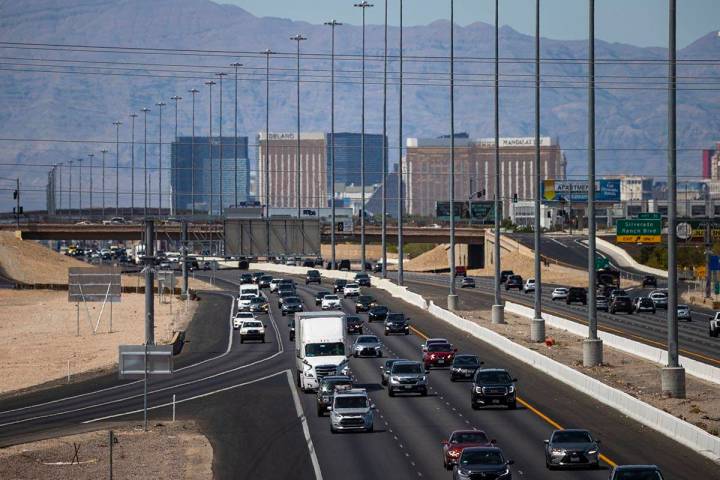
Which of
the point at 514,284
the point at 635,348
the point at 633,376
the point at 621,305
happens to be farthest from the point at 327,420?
the point at 514,284

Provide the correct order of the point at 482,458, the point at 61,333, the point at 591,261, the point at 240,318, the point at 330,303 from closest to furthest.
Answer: the point at 482,458
the point at 591,261
the point at 240,318
the point at 61,333
the point at 330,303

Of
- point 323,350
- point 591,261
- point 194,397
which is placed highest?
point 591,261

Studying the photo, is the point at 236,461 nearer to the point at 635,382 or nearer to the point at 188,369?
the point at 635,382

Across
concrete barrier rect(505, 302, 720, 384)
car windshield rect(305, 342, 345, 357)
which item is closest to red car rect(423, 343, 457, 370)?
car windshield rect(305, 342, 345, 357)

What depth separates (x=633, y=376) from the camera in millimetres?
65750

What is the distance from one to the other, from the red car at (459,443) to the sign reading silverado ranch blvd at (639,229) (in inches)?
3158

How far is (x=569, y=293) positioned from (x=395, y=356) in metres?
48.1

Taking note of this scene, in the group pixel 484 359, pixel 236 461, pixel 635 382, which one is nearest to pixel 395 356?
pixel 484 359

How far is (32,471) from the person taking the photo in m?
45.3

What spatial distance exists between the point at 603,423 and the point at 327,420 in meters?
10.5

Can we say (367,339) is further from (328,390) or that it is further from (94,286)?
(94,286)

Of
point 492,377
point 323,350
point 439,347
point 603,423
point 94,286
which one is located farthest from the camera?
point 94,286

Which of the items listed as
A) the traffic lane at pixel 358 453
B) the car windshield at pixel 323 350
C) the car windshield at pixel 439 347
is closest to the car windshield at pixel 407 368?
the car windshield at pixel 323 350

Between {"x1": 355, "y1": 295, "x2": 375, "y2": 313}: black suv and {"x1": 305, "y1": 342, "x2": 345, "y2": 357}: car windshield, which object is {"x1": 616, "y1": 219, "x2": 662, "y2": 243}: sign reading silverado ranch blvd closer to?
{"x1": 355, "y1": 295, "x2": 375, "y2": 313}: black suv
